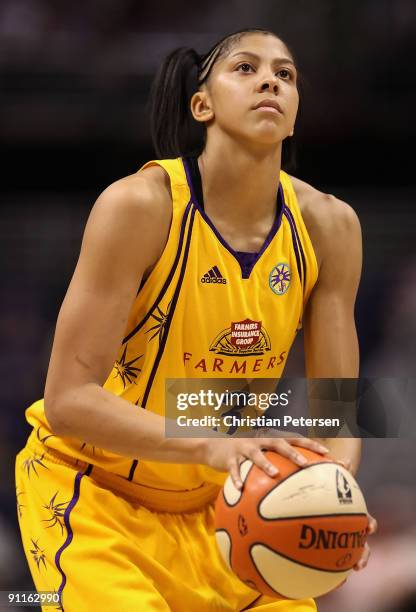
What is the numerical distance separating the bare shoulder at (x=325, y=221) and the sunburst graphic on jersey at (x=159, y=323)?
23.5 inches

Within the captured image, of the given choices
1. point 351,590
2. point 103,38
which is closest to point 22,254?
point 103,38

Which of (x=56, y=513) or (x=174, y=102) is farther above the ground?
(x=174, y=102)

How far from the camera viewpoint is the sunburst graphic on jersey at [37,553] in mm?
3117

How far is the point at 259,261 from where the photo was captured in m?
3.22

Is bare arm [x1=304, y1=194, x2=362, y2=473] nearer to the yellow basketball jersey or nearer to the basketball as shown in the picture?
the yellow basketball jersey

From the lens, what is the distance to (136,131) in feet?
21.5

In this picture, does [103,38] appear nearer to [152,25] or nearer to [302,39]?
[152,25]

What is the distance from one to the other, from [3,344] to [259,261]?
3.24 metres

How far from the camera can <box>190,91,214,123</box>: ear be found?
10.9 ft

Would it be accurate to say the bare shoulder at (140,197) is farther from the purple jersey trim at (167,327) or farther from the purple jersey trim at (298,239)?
the purple jersey trim at (298,239)

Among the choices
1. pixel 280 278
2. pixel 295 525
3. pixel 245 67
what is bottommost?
pixel 295 525

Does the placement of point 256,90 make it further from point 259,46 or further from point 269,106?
point 259,46

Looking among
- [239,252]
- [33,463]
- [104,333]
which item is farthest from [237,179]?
[33,463]

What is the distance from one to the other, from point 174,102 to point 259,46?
1.28ft
